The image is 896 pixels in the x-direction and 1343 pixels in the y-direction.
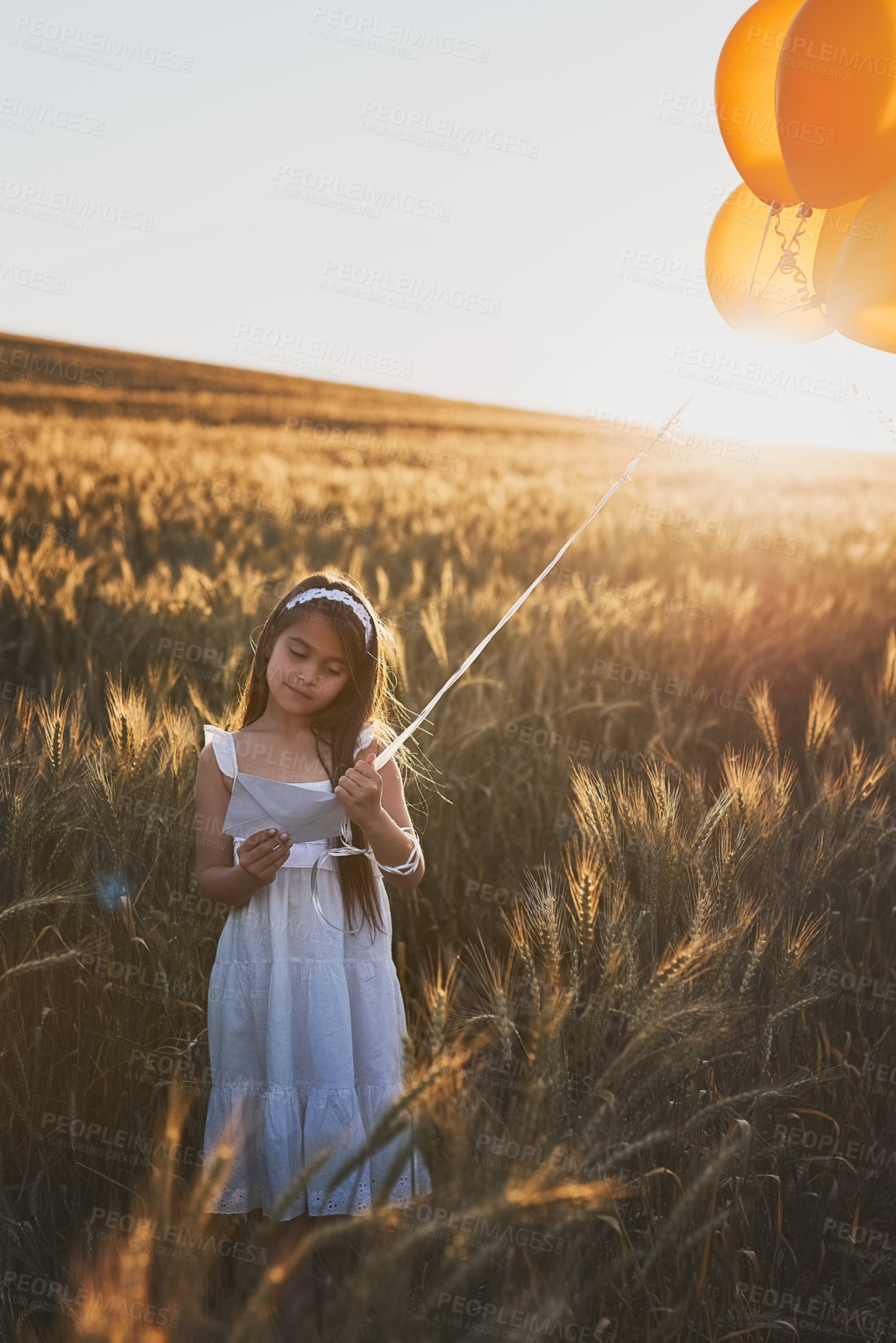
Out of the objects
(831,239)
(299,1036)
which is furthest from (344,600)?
(831,239)

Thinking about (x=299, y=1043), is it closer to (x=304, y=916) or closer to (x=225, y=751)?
(x=304, y=916)

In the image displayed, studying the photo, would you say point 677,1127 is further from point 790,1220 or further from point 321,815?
point 321,815

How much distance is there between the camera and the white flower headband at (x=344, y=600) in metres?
1.56

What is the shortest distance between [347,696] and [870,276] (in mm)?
1715

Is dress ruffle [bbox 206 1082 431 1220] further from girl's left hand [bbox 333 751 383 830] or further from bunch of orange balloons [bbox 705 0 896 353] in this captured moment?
bunch of orange balloons [bbox 705 0 896 353]

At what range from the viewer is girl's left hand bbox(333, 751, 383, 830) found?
139cm

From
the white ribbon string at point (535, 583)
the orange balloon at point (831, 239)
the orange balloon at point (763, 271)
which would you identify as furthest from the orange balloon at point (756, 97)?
the white ribbon string at point (535, 583)

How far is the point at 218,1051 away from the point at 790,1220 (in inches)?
40.1

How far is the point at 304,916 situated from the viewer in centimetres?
151

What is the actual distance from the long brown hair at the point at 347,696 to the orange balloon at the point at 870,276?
154cm

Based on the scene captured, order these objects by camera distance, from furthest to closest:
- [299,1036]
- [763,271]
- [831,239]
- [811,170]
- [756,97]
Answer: [763,271] → [831,239] → [756,97] → [811,170] → [299,1036]

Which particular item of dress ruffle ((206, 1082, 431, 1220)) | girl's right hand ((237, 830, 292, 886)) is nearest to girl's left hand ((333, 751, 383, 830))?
girl's right hand ((237, 830, 292, 886))

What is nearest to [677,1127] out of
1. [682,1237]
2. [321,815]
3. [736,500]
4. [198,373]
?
[682,1237]

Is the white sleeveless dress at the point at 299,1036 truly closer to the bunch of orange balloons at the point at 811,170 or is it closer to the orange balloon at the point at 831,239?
the bunch of orange balloons at the point at 811,170
